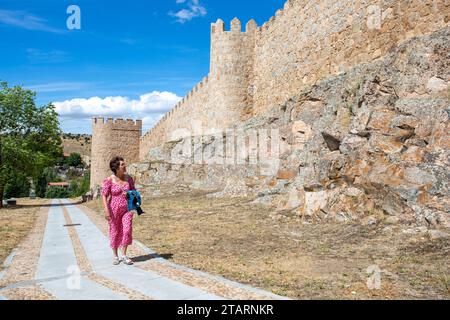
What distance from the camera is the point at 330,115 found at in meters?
13.5

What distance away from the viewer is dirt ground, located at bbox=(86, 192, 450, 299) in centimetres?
492

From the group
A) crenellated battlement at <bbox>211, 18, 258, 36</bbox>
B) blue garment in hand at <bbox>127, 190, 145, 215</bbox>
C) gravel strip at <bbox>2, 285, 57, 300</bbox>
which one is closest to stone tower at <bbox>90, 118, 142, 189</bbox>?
crenellated battlement at <bbox>211, 18, 258, 36</bbox>

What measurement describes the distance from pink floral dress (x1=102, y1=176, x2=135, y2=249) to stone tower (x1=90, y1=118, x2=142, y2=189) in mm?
33487

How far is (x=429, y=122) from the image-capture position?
870cm

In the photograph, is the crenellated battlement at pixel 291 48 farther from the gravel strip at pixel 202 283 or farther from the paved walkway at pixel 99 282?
the paved walkway at pixel 99 282

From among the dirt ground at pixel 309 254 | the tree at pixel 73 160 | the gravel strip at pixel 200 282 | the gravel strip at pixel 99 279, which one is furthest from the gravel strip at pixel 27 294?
the tree at pixel 73 160

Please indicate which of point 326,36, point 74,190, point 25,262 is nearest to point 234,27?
point 326,36

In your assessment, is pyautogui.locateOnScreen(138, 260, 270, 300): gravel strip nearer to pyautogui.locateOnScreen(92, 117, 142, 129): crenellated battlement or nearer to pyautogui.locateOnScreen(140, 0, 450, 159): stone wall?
pyautogui.locateOnScreen(140, 0, 450, 159): stone wall

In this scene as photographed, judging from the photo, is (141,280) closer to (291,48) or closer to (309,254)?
(309,254)

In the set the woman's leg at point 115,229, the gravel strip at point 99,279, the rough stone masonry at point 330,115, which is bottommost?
the gravel strip at point 99,279

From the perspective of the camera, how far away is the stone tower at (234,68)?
22656 millimetres

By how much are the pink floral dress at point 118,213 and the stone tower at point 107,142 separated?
33.5 m
